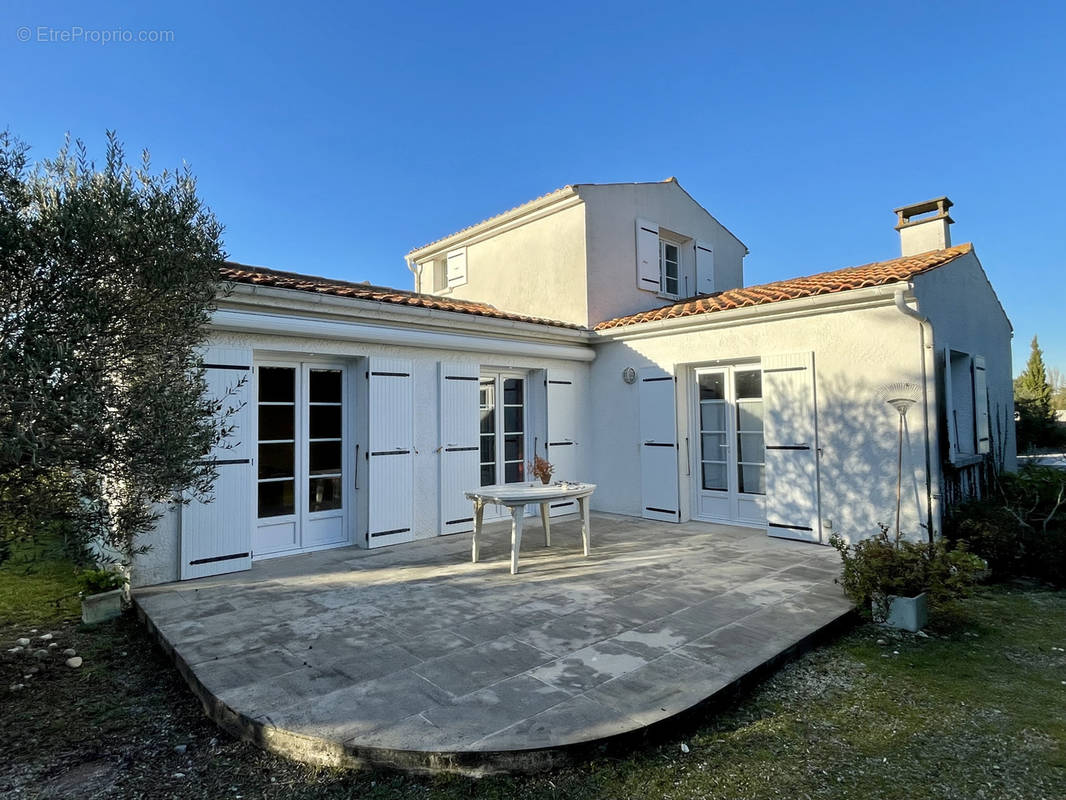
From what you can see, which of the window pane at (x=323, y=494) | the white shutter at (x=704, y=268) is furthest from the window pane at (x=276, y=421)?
the white shutter at (x=704, y=268)

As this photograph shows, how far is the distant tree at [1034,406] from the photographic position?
15242 millimetres

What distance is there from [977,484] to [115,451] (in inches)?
336

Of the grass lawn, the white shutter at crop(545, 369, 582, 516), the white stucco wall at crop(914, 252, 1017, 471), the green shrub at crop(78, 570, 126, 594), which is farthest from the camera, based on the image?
the white shutter at crop(545, 369, 582, 516)

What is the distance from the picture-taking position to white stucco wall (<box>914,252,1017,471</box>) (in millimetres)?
5863

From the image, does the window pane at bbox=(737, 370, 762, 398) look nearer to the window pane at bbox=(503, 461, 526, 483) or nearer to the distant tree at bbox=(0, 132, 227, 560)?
the window pane at bbox=(503, 461, 526, 483)

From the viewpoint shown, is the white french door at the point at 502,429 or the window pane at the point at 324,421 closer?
the window pane at the point at 324,421

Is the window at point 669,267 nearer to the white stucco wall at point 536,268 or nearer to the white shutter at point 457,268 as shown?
the white stucco wall at point 536,268

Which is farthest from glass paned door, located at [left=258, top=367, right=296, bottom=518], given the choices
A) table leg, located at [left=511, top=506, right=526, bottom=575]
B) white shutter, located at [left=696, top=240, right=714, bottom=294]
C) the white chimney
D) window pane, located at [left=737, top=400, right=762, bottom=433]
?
the white chimney

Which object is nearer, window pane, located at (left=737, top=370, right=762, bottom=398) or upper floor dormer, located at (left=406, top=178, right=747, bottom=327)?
window pane, located at (left=737, top=370, right=762, bottom=398)

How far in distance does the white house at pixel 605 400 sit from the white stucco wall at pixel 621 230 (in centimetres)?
5

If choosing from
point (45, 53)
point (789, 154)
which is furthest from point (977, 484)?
point (45, 53)

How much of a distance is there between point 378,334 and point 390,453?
1376 millimetres

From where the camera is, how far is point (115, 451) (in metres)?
2.82
